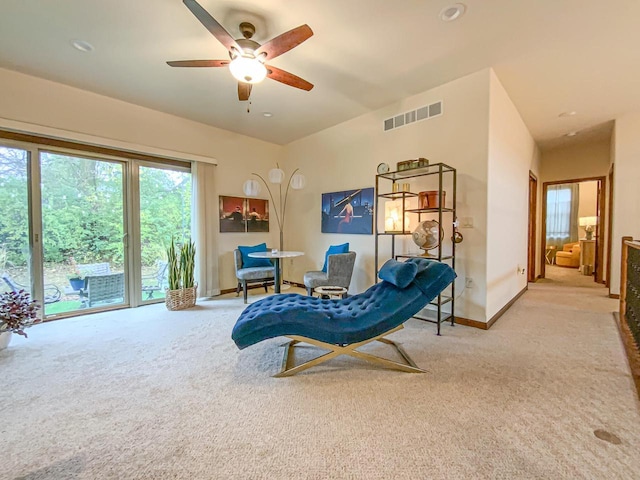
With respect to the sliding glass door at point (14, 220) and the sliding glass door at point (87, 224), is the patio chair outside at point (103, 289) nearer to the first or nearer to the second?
the sliding glass door at point (87, 224)

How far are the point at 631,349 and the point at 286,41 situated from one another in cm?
384

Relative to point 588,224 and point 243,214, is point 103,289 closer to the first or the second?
point 243,214

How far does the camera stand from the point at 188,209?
15.1 ft

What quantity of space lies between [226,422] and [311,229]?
395cm

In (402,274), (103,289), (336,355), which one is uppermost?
(402,274)

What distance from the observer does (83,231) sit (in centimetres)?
365

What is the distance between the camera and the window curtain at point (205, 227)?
4.53 meters

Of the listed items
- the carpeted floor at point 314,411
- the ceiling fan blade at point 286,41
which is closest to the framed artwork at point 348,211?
the carpeted floor at point 314,411

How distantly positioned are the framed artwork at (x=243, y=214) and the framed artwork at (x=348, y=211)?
4.31ft

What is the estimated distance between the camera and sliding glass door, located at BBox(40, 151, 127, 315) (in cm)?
343

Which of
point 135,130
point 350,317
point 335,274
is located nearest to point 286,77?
point 350,317

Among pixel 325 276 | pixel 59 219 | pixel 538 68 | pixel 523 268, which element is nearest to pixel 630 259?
pixel 523 268

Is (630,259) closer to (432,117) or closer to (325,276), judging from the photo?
(432,117)

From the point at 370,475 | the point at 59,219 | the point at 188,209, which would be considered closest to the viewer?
the point at 370,475
